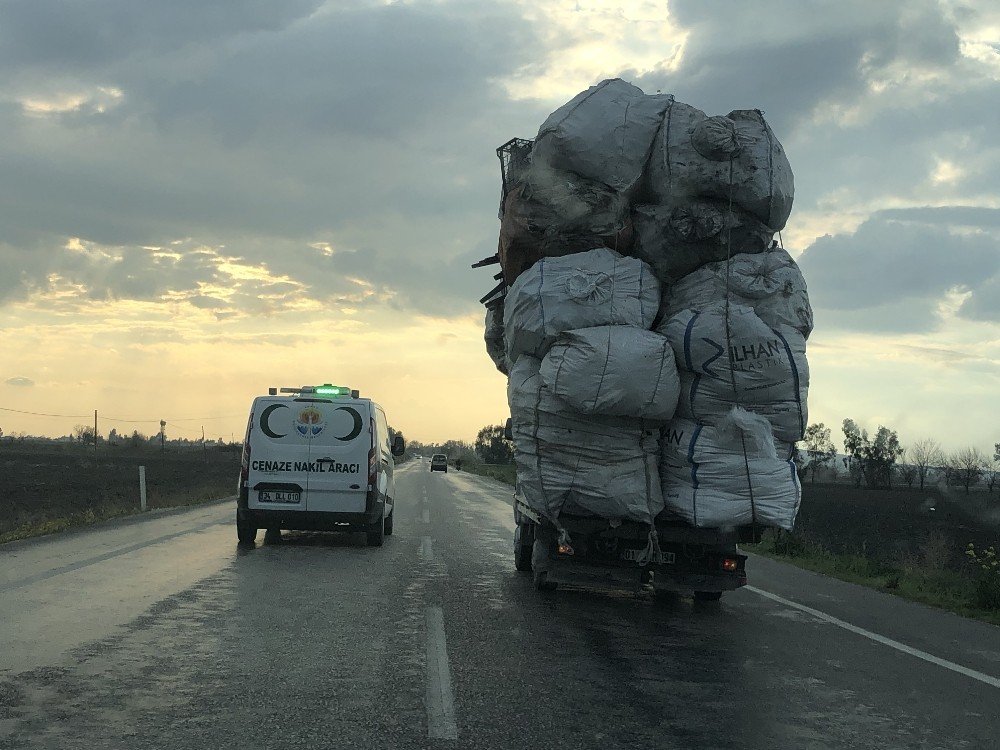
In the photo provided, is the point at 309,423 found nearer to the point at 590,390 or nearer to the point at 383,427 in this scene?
the point at 383,427

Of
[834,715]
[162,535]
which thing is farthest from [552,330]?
[162,535]

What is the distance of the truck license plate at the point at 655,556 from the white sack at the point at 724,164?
10.6 ft

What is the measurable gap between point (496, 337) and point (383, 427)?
5.31 m

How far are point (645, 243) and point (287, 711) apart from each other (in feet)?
18.1

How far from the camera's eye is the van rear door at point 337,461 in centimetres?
1451

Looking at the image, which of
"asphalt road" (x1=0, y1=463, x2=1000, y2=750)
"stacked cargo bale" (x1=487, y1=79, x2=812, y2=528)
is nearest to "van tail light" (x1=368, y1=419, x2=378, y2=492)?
"asphalt road" (x1=0, y1=463, x2=1000, y2=750)

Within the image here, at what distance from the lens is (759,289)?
342 inches

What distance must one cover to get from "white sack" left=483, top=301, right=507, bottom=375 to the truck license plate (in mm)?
3100

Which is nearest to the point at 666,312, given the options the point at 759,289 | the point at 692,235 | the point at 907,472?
the point at 692,235

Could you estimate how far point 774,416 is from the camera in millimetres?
8625

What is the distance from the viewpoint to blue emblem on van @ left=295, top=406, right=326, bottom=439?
47.9 ft

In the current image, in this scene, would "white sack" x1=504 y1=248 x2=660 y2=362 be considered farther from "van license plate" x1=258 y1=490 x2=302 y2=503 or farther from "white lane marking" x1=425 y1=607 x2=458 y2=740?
"van license plate" x1=258 y1=490 x2=302 y2=503

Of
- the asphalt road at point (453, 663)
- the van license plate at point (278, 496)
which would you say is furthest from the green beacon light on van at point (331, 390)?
→ the asphalt road at point (453, 663)

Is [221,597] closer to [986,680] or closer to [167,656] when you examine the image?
[167,656]
